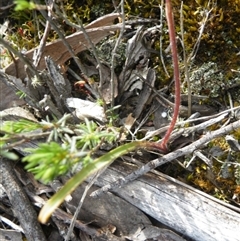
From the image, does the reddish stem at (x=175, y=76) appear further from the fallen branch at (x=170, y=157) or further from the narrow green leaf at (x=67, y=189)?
the narrow green leaf at (x=67, y=189)

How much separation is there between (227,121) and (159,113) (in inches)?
13.9

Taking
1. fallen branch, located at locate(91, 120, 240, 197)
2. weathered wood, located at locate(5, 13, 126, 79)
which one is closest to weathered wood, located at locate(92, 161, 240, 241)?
fallen branch, located at locate(91, 120, 240, 197)

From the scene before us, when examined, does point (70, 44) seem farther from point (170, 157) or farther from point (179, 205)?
→ point (179, 205)

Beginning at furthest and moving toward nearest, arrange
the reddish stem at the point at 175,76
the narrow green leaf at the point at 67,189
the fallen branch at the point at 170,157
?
the fallen branch at the point at 170,157 < the reddish stem at the point at 175,76 < the narrow green leaf at the point at 67,189

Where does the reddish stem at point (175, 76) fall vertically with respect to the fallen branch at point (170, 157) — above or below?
above

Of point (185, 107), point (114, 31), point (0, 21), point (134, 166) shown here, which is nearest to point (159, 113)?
point (185, 107)

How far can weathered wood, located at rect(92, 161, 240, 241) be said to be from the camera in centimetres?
201

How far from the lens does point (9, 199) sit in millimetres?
2273

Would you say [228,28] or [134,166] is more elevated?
[228,28]

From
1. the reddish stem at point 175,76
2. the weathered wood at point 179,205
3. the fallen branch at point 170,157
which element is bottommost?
the weathered wood at point 179,205

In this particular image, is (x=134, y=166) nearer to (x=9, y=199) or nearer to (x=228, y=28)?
(x=9, y=199)

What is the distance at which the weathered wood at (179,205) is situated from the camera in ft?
6.59

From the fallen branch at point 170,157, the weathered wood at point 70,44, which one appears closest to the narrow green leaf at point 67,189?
the fallen branch at point 170,157

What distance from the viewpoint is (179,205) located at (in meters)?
2.06
